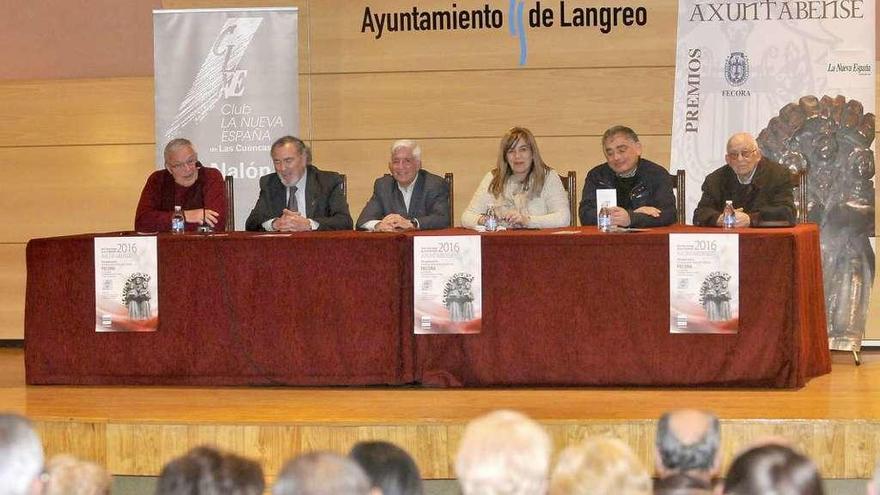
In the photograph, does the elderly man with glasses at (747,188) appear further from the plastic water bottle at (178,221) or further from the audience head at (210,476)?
the audience head at (210,476)

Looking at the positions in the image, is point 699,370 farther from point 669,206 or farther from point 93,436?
point 93,436

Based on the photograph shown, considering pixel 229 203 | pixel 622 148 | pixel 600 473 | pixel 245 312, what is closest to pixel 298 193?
pixel 229 203

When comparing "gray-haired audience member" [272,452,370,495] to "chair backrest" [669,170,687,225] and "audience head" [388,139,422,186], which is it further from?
"chair backrest" [669,170,687,225]

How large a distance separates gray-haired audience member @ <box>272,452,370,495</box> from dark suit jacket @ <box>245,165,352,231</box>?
384 centimetres

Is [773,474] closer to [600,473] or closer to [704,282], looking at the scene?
[600,473]

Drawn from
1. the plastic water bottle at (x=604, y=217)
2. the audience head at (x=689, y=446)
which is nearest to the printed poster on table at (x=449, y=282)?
the plastic water bottle at (x=604, y=217)

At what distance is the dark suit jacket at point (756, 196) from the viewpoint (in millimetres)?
5293

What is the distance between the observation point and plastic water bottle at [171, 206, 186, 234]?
17.8ft

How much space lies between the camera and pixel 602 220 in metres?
5.05

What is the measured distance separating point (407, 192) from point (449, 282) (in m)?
1.03

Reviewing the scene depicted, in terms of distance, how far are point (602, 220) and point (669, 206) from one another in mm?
541

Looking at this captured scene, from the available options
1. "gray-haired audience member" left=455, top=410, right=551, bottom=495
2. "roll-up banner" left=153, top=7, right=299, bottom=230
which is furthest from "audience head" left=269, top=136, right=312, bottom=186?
"gray-haired audience member" left=455, top=410, right=551, bottom=495

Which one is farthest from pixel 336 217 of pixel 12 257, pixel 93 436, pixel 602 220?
pixel 12 257

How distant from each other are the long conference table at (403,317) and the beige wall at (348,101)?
1.79 m
